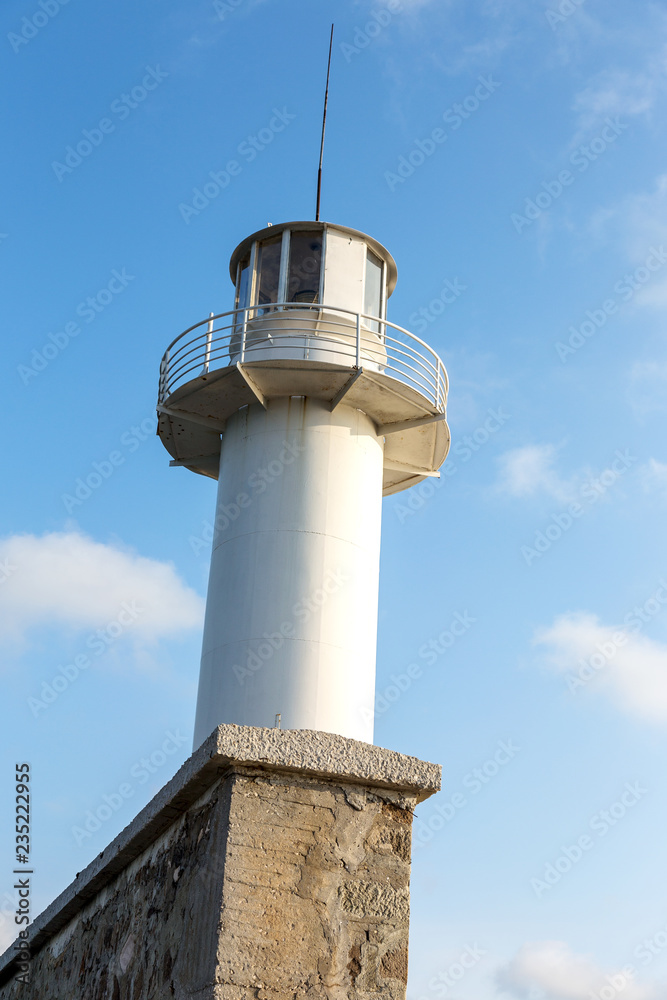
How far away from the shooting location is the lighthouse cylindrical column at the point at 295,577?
11.2m

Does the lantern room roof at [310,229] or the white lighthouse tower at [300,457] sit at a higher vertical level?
the lantern room roof at [310,229]

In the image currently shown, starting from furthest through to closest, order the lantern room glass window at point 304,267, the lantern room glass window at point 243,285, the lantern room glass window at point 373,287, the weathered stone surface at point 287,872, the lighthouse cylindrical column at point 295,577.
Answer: the lantern room glass window at point 243,285 < the lantern room glass window at point 373,287 < the lantern room glass window at point 304,267 < the lighthouse cylindrical column at point 295,577 < the weathered stone surface at point 287,872

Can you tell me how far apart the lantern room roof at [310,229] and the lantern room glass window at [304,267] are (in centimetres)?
11

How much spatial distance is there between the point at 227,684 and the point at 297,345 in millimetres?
4275

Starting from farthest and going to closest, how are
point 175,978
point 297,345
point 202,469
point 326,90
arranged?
point 326,90
point 202,469
point 297,345
point 175,978

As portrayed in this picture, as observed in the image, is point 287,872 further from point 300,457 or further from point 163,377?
point 163,377

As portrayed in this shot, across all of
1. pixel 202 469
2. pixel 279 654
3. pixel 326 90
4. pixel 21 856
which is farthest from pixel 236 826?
pixel 326 90

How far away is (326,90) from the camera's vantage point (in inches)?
644

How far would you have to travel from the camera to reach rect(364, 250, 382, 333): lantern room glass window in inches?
534

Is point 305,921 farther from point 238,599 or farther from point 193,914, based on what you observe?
point 238,599
